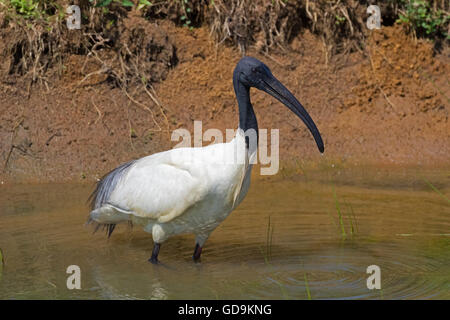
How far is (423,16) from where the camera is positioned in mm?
10250

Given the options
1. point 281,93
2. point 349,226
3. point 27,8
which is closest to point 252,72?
point 281,93

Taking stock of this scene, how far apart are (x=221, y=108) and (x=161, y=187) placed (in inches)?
182

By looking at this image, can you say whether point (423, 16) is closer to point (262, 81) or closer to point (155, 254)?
point (262, 81)

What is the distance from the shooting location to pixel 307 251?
5.76m

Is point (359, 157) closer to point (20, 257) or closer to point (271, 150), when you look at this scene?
point (271, 150)

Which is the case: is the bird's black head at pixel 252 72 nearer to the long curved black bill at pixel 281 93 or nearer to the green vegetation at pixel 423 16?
the long curved black bill at pixel 281 93

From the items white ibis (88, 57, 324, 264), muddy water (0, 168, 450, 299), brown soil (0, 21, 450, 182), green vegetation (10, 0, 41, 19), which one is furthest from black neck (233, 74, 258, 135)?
green vegetation (10, 0, 41, 19)

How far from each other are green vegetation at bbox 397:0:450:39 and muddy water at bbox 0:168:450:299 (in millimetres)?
3039

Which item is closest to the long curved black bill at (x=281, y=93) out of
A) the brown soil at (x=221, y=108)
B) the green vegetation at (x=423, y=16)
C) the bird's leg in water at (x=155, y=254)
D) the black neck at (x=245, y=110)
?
the black neck at (x=245, y=110)

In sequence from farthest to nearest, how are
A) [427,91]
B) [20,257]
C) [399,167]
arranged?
[427,91] < [399,167] < [20,257]

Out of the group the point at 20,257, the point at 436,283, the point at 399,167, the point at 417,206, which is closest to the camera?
the point at 436,283

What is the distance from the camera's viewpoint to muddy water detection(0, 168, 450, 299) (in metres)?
4.84

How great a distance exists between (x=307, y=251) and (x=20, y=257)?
7.44ft
